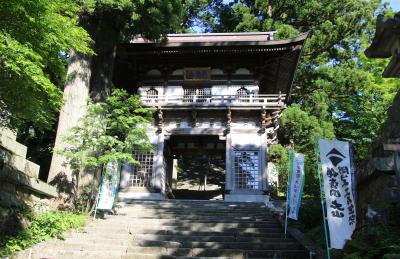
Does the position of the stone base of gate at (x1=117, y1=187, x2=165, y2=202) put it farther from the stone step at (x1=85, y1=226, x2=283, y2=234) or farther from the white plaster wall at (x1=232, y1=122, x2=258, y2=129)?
the stone step at (x1=85, y1=226, x2=283, y2=234)

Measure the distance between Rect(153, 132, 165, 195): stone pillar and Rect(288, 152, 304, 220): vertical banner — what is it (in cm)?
838

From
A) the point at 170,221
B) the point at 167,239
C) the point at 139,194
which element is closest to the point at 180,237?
the point at 167,239

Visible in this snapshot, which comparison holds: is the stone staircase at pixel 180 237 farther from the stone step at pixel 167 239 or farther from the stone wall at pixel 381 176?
the stone wall at pixel 381 176

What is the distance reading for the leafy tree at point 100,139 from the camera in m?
11.0

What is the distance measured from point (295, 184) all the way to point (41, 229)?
21.4 ft

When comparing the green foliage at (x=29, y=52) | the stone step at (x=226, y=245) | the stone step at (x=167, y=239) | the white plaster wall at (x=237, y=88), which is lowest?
the stone step at (x=226, y=245)

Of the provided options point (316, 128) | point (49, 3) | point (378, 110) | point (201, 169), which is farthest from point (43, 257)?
point (201, 169)

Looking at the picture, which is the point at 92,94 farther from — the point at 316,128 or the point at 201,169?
the point at 201,169

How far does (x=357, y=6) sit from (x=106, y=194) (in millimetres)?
20077

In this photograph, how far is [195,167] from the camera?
31.4 m

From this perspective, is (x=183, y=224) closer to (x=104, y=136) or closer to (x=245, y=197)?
(x=104, y=136)

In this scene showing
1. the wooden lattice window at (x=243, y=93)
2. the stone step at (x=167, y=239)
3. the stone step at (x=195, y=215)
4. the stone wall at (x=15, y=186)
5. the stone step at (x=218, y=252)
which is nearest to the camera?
the stone wall at (x=15, y=186)

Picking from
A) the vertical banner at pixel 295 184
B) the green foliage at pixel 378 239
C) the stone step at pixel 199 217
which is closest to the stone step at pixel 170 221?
the stone step at pixel 199 217

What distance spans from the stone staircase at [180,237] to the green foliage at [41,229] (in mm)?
205
